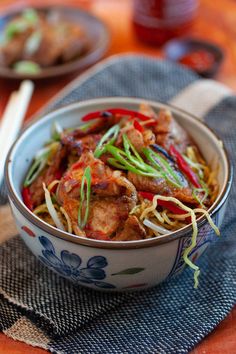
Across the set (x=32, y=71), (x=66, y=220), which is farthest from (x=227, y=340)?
(x=32, y=71)

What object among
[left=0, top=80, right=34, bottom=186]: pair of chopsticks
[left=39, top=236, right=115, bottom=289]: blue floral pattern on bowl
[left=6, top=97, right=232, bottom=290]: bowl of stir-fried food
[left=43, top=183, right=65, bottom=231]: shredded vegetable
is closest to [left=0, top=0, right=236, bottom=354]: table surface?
[left=0, top=80, right=34, bottom=186]: pair of chopsticks

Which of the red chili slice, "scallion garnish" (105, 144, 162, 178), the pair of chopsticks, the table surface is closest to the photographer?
"scallion garnish" (105, 144, 162, 178)

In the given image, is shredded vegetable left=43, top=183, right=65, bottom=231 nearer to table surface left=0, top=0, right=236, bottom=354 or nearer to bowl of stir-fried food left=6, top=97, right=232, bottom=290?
bowl of stir-fried food left=6, top=97, right=232, bottom=290

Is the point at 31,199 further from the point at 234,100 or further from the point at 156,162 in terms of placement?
the point at 234,100

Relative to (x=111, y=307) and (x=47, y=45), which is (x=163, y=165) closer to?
(x=111, y=307)

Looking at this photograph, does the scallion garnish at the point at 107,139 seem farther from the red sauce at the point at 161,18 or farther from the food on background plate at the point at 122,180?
the red sauce at the point at 161,18

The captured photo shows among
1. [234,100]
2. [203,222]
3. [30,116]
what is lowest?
[30,116]

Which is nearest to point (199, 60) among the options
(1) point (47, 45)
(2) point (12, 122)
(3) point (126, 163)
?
(1) point (47, 45)
